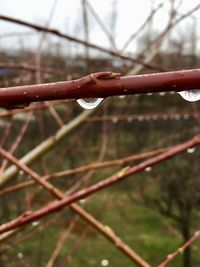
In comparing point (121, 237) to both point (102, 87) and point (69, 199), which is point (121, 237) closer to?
point (69, 199)

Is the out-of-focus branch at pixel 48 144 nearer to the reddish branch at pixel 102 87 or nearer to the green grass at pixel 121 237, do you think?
the reddish branch at pixel 102 87

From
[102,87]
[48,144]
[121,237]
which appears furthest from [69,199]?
[121,237]

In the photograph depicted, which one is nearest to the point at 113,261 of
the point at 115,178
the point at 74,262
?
the point at 74,262

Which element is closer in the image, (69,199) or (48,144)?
(69,199)

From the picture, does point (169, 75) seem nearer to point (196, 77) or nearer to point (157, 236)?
point (196, 77)

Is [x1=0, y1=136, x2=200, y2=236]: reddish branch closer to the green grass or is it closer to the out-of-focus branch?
the out-of-focus branch

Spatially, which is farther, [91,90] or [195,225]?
[195,225]

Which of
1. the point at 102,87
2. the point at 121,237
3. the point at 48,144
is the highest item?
the point at 121,237

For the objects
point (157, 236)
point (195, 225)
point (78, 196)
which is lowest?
point (78, 196)

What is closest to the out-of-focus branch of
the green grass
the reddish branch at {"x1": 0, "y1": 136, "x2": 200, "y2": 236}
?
the reddish branch at {"x1": 0, "y1": 136, "x2": 200, "y2": 236}
